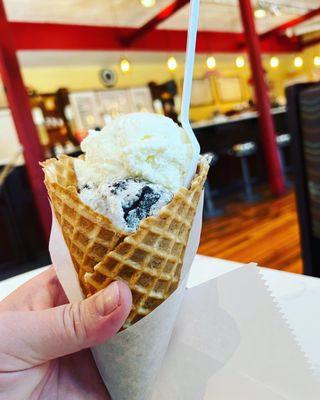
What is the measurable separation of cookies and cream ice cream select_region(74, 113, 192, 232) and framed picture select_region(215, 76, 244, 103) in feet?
42.5

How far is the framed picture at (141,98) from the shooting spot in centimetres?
1084

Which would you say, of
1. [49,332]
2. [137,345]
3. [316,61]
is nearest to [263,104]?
[137,345]

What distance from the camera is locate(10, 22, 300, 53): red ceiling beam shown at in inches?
266

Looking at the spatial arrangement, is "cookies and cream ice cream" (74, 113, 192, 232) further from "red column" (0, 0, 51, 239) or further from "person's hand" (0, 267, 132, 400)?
"red column" (0, 0, 51, 239)

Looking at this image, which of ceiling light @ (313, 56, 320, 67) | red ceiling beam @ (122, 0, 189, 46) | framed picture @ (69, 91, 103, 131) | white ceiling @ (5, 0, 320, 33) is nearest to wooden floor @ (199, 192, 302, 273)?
red ceiling beam @ (122, 0, 189, 46)

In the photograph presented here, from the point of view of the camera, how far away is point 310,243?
151 centimetres

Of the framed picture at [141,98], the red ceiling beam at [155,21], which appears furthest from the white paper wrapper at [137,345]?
the framed picture at [141,98]

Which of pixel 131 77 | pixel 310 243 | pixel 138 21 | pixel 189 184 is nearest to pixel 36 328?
pixel 189 184

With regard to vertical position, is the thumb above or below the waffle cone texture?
below

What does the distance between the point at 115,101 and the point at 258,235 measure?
7363 millimetres

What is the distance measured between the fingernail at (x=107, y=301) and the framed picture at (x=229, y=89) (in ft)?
43.2

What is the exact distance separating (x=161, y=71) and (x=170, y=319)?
1170 cm

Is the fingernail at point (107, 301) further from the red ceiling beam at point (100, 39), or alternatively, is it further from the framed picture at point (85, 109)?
the framed picture at point (85, 109)

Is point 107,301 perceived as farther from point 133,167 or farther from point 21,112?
point 21,112
